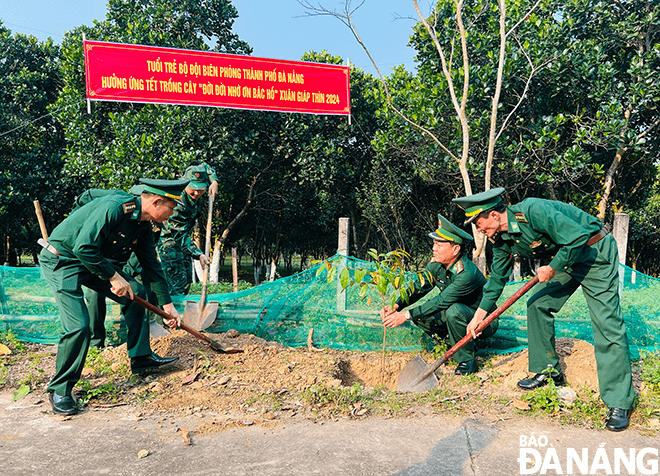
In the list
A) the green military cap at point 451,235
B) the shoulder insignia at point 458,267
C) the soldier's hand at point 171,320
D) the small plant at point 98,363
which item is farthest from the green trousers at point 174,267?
the shoulder insignia at point 458,267

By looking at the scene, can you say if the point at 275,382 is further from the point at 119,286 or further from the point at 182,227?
the point at 182,227

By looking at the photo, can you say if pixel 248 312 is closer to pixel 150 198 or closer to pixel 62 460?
pixel 150 198

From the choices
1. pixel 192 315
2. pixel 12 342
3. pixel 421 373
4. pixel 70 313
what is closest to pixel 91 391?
pixel 70 313

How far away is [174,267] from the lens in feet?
19.1

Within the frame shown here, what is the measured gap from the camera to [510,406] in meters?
3.54

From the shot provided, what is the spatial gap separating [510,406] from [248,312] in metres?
2.84

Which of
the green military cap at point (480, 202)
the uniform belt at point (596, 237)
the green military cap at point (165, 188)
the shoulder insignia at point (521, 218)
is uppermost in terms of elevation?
the green military cap at point (165, 188)

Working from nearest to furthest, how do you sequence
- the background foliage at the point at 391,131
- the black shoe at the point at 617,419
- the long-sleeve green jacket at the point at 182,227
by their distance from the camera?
the black shoe at the point at 617,419 < the long-sleeve green jacket at the point at 182,227 < the background foliage at the point at 391,131

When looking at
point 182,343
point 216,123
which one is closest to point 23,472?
point 182,343

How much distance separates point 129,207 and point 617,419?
3769 millimetres

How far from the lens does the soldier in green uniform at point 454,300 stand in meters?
4.25

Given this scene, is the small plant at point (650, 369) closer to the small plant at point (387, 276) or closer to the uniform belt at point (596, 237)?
the uniform belt at point (596, 237)

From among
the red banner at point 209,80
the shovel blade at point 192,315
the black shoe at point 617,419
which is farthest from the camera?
the red banner at point 209,80

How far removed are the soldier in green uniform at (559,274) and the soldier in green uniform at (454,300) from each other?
394 millimetres
